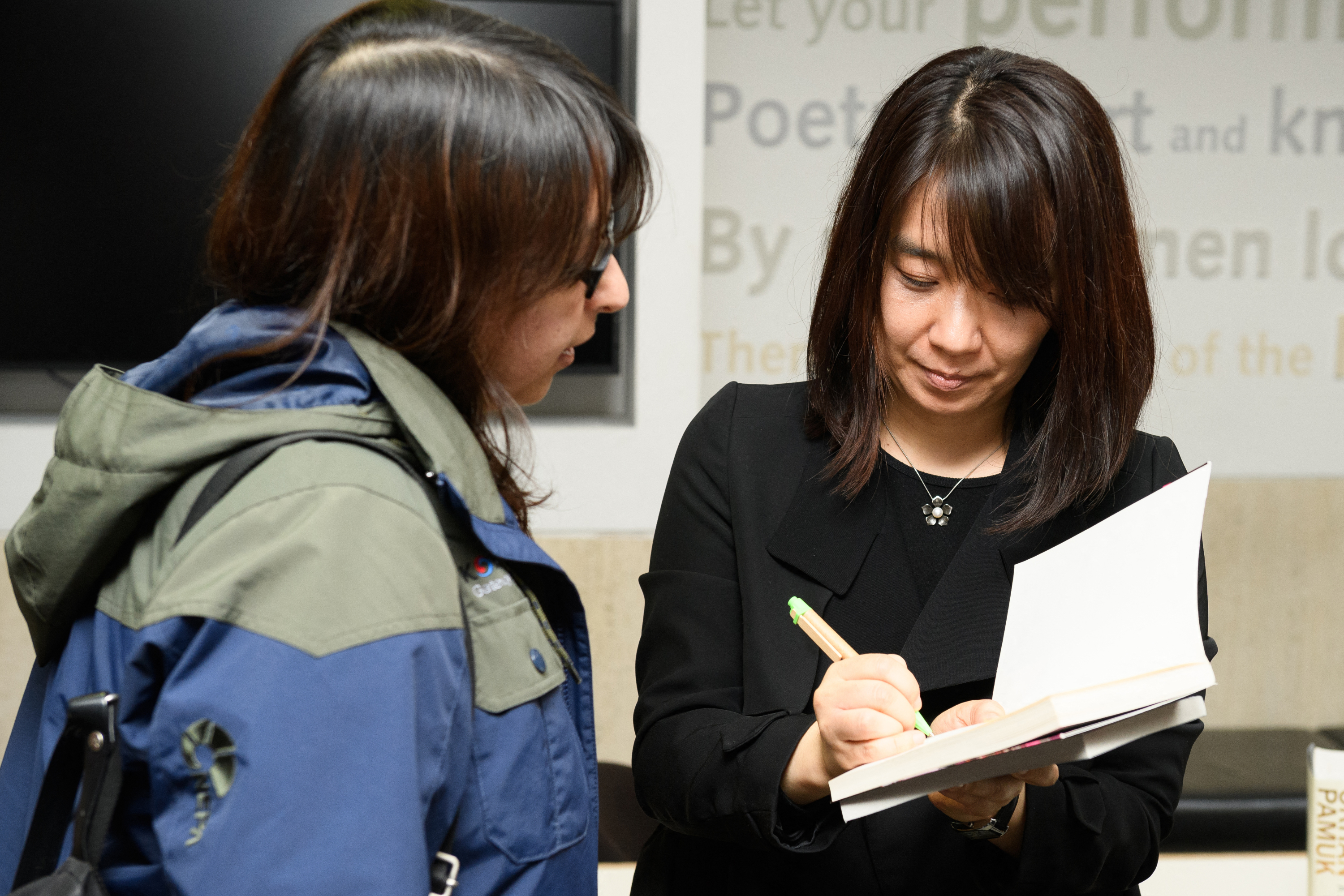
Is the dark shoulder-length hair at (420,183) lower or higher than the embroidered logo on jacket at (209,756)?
higher

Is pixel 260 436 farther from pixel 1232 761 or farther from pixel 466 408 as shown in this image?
pixel 1232 761

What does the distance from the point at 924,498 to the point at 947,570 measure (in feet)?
0.32

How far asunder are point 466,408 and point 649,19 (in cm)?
213

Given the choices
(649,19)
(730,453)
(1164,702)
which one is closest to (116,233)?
(649,19)

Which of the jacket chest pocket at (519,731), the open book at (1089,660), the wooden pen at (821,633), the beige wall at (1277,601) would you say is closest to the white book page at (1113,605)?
the open book at (1089,660)

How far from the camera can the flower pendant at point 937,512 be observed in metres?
1.20

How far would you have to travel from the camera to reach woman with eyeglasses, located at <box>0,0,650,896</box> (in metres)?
0.58

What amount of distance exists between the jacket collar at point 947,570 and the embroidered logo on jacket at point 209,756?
0.68m

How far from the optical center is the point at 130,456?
65cm

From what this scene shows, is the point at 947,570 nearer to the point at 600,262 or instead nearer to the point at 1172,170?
the point at 600,262

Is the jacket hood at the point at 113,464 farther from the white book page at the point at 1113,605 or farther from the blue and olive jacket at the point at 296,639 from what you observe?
the white book page at the point at 1113,605

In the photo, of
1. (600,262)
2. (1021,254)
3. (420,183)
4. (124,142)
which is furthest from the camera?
(124,142)

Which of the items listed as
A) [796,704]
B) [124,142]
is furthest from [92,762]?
[124,142]

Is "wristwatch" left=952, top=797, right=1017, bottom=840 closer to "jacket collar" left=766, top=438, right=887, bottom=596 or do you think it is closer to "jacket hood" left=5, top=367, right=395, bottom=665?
"jacket collar" left=766, top=438, right=887, bottom=596
